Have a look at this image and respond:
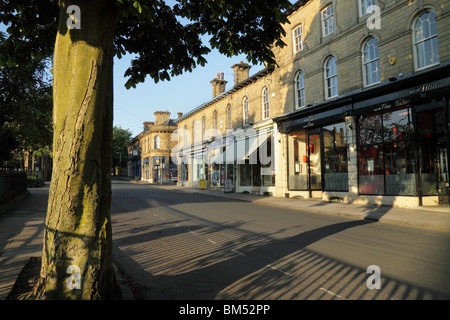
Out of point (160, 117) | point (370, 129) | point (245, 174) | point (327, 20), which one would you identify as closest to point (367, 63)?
point (370, 129)

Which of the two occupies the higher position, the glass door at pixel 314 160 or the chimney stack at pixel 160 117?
the chimney stack at pixel 160 117

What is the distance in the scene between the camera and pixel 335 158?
54.4 ft

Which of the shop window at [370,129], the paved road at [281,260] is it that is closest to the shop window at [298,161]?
the shop window at [370,129]

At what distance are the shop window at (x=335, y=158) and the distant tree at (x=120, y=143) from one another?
64585 millimetres

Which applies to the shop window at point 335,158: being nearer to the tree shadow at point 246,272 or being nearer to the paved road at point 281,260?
the paved road at point 281,260

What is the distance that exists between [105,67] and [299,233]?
6.40m

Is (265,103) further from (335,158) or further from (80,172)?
(80,172)

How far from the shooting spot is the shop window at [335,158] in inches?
630

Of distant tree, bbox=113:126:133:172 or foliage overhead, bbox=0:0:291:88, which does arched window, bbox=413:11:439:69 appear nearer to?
foliage overhead, bbox=0:0:291:88

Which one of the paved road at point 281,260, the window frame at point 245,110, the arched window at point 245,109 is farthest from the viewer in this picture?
the arched window at point 245,109

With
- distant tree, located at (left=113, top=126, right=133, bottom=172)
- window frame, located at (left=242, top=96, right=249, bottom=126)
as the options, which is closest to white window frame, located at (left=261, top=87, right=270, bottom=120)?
window frame, located at (left=242, top=96, right=249, bottom=126)

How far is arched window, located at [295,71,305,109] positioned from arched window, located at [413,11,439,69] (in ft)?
23.2

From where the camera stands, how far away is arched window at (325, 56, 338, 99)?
55.1ft
